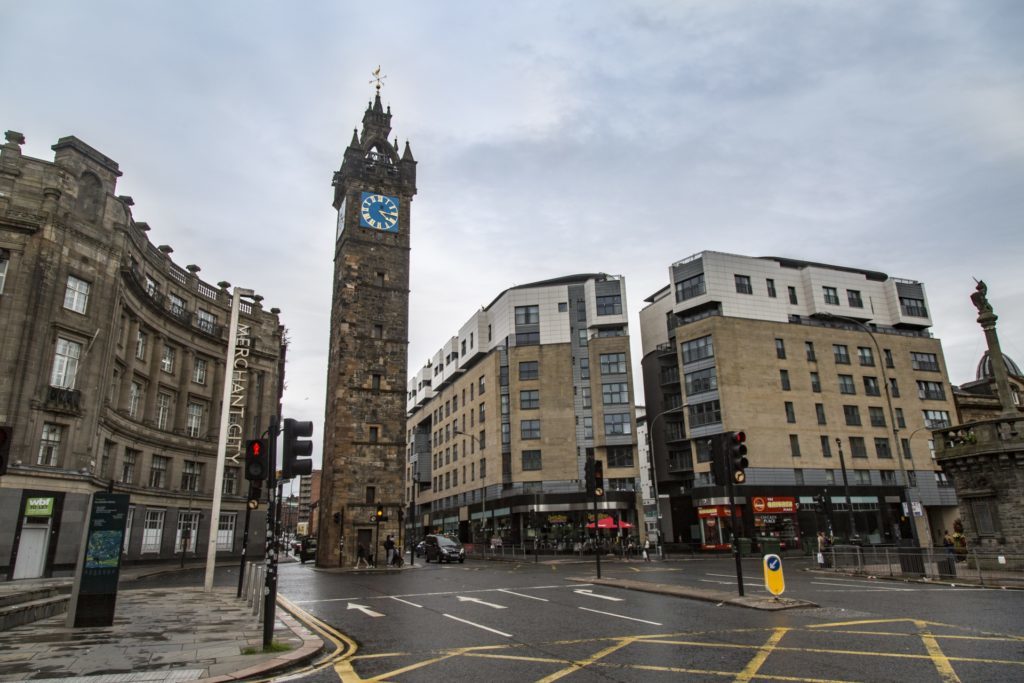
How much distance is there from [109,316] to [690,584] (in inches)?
1211

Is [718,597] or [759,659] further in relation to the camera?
[718,597]

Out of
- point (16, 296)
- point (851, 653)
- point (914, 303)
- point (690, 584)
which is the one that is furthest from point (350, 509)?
point (914, 303)

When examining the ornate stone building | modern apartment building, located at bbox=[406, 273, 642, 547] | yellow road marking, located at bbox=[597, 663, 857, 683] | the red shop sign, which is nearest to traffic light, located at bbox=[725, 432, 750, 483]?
yellow road marking, located at bbox=[597, 663, 857, 683]

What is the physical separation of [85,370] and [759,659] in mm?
33437

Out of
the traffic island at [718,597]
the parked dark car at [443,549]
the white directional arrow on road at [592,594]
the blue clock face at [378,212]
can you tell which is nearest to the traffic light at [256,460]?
the white directional arrow on road at [592,594]

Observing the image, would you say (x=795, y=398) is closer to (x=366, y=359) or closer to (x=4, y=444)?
(x=366, y=359)

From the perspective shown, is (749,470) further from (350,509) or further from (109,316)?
(109,316)

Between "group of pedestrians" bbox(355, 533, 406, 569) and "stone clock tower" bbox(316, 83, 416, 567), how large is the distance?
81cm

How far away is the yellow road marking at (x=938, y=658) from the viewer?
7.42 meters

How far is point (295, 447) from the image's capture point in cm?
1030

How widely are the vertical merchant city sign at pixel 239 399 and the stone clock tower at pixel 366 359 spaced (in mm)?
7858

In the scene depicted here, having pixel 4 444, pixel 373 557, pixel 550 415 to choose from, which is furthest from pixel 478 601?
pixel 550 415

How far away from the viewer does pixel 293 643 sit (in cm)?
1020

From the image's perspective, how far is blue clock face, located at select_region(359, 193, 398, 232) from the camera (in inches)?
1922
